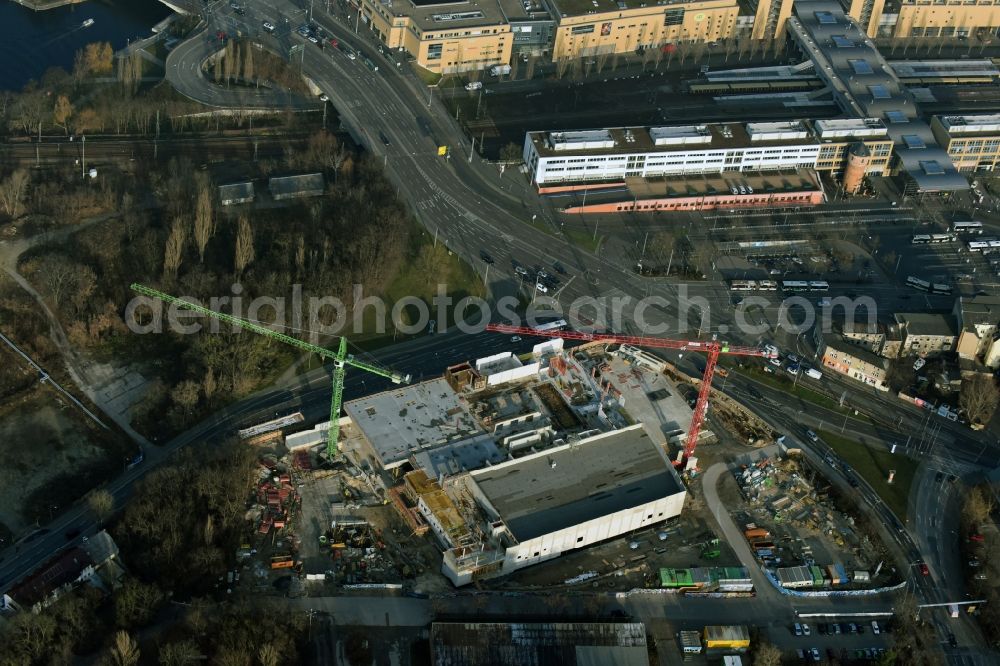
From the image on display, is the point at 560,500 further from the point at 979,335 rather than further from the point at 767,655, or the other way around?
the point at 979,335

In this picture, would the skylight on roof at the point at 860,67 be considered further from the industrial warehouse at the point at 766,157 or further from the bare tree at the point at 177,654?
the bare tree at the point at 177,654

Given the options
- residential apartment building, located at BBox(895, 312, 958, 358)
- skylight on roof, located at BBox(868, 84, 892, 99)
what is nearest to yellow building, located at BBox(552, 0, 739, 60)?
skylight on roof, located at BBox(868, 84, 892, 99)

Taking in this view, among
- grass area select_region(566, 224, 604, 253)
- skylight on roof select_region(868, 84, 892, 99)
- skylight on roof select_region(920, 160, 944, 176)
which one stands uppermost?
skylight on roof select_region(868, 84, 892, 99)

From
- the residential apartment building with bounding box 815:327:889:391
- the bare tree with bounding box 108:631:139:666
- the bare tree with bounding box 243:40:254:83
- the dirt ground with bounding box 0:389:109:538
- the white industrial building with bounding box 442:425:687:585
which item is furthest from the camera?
the bare tree with bounding box 243:40:254:83

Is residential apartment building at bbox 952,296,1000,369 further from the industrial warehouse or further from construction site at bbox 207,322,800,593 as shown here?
the industrial warehouse

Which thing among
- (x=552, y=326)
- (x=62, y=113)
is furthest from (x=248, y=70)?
(x=552, y=326)

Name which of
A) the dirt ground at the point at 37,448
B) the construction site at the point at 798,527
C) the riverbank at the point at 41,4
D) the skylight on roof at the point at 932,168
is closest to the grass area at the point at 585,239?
the construction site at the point at 798,527
